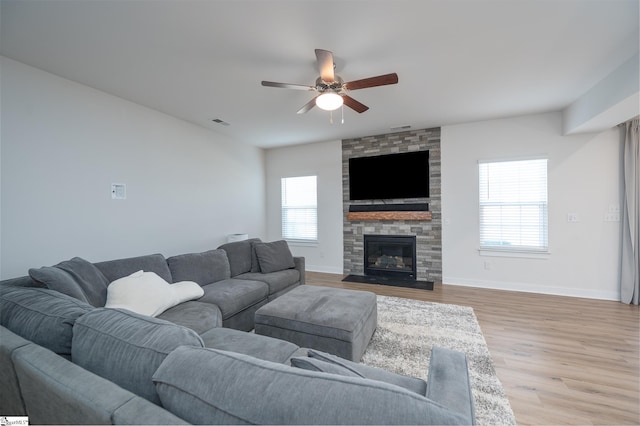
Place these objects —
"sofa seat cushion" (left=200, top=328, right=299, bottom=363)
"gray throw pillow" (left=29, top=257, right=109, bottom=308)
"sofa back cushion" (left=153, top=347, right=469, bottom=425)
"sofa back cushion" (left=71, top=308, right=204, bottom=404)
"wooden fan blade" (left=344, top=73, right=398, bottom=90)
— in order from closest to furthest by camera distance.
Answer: "sofa back cushion" (left=153, top=347, right=469, bottom=425)
"sofa back cushion" (left=71, top=308, right=204, bottom=404)
"sofa seat cushion" (left=200, top=328, right=299, bottom=363)
"gray throw pillow" (left=29, top=257, right=109, bottom=308)
"wooden fan blade" (left=344, top=73, right=398, bottom=90)

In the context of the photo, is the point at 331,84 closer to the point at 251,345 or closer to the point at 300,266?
the point at 251,345

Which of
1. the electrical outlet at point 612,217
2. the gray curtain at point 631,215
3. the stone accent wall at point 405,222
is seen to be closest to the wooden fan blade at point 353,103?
the stone accent wall at point 405,222

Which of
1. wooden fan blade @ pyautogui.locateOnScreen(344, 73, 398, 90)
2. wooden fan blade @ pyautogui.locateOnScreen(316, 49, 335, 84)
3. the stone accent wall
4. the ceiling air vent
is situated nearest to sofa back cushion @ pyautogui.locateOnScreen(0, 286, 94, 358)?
wooden fan blade @ pyautogui.locateOnScreen(316, 49, 335, 84)

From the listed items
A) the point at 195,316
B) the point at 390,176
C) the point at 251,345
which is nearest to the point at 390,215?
the point at 390,176

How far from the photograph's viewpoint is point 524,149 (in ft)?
13.3

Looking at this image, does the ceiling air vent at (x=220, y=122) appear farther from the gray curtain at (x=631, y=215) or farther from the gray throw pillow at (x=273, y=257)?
the gray curtain at (x=631, y=215)

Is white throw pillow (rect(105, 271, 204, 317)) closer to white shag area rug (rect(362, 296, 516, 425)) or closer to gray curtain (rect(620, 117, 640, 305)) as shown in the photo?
white shag area rug (rect(362, 296, 516, 425))

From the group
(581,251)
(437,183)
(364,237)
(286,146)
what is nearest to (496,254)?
(581,251)

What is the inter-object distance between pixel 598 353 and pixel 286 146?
5.49m

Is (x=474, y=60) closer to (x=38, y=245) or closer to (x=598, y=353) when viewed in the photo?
(x=598, y=353)

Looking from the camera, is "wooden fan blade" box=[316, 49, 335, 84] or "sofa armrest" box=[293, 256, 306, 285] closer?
"wooden fan blade" box=[316, 49, 335, 84]

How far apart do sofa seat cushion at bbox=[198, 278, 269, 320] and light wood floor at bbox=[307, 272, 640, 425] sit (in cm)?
215

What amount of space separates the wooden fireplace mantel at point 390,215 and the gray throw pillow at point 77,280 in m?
3.91

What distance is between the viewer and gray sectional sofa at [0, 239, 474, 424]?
0.61 m
